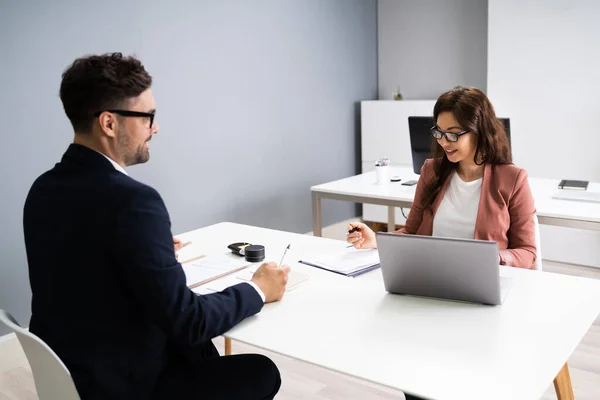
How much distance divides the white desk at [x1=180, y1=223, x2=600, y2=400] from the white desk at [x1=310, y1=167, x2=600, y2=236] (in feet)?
3.44

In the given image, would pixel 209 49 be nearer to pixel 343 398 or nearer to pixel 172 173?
pixel 172 173

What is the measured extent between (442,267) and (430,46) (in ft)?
13.0

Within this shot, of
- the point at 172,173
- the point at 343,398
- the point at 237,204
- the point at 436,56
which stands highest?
the point at 436,56

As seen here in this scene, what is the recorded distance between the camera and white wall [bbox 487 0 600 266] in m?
4.20

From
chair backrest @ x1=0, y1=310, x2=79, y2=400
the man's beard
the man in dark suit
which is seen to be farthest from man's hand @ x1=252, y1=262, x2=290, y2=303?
chair backrest @ x1=0, y1=310, x2=79, y2=400

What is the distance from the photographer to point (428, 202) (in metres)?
2.43

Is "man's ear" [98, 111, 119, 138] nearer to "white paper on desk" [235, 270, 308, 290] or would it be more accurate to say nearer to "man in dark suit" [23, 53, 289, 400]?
"man in dark suit" [23, 53, 289, 400]

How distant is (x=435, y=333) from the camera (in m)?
1.54

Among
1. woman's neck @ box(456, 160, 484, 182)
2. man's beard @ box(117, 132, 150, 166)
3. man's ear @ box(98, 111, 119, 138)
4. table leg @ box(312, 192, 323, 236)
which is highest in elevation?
man's ear @ box(98, 111, 119, 138)

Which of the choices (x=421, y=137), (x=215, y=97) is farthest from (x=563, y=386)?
(x=215, y=97)

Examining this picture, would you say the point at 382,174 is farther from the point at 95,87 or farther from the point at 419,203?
the point at 95,87

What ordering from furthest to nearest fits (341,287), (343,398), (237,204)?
(237,204) < (343,398) < (341,287)

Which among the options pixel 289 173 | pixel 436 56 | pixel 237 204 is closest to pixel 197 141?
pixel 237 204

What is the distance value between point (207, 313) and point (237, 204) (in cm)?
296
